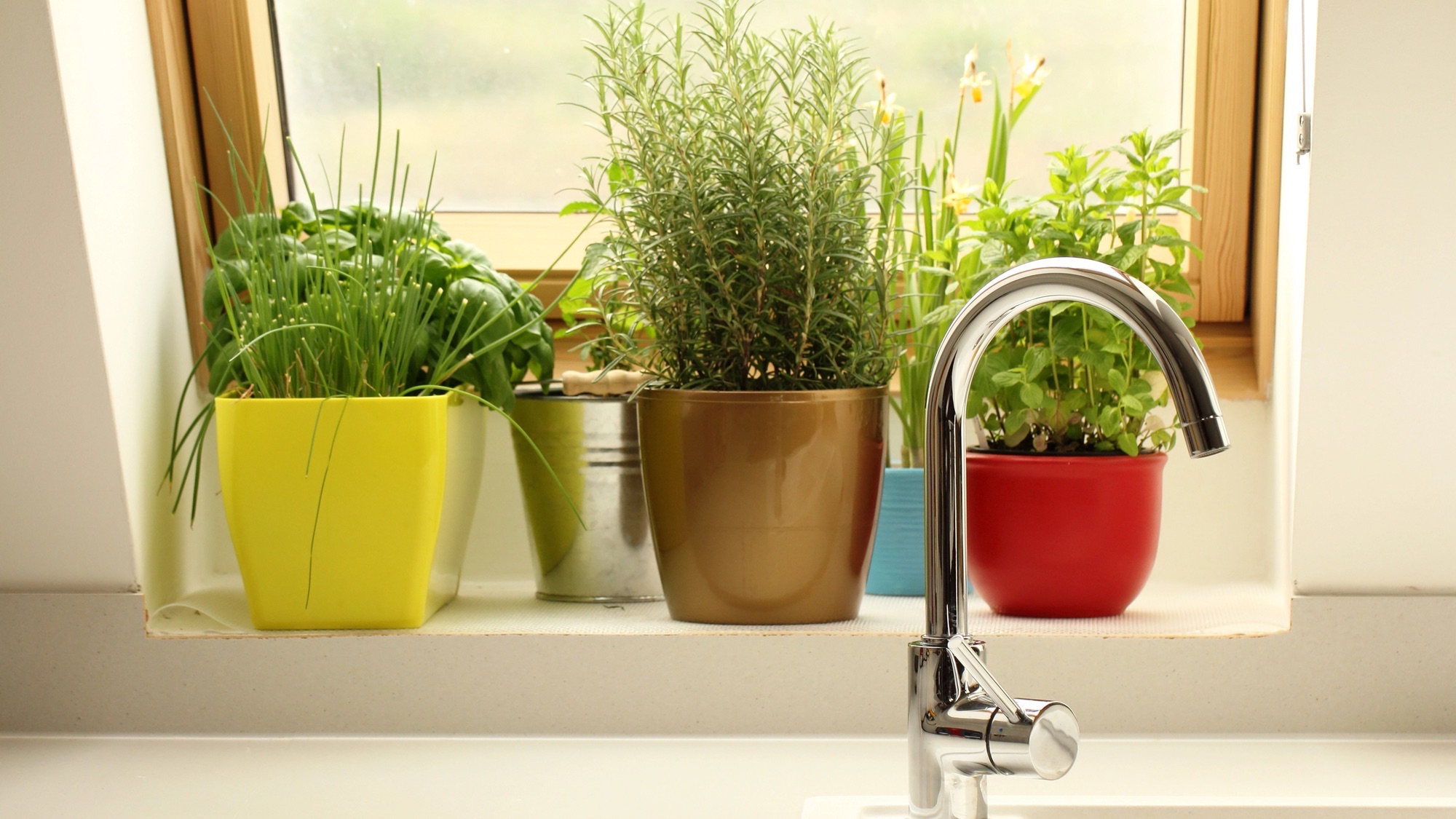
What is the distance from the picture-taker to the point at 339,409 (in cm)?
89

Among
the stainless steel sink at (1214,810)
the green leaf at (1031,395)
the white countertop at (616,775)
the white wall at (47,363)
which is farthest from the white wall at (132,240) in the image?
the green leaf at (1031,395)

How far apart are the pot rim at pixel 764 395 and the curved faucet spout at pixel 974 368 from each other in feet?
0.61

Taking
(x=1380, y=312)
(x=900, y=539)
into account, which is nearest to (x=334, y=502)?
(x=900, y=539)

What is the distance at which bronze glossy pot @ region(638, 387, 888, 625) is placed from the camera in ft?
2.90

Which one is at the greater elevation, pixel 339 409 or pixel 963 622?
pixel 339 409

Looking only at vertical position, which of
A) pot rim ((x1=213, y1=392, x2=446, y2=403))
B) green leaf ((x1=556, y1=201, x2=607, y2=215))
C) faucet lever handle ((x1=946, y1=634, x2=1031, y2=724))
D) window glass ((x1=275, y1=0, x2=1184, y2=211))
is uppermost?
window glass ((x1=275, y1=0, x2=1184, y2=211))

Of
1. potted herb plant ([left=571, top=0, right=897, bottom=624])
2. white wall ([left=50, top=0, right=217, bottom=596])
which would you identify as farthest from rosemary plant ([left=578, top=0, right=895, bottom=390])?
white wall ([left=50, top=0, right=217, bottom=596])

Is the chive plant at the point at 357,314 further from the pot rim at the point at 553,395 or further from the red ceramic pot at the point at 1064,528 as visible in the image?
the red ceramic pot at the point at 1064,528

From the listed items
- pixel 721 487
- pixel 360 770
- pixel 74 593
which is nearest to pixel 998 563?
pixel 721 487

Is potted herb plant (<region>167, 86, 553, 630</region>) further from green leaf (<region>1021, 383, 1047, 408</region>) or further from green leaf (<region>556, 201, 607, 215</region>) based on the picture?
green leaf (<region>1021, 383, 1047, 408</region>)

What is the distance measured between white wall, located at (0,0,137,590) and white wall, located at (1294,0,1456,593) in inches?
39.2

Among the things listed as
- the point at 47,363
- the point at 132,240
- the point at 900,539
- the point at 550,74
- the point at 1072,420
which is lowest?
the point at 900,539

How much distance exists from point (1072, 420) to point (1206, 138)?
0.37 meters

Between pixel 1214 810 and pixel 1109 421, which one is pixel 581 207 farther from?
pixel 1214 810
